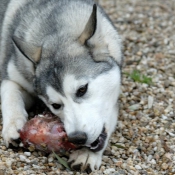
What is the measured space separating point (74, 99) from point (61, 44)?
1.86 feet

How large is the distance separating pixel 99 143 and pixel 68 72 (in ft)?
2.09

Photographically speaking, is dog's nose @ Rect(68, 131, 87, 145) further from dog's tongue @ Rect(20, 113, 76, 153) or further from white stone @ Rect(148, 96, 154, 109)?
white stone @ Rect(148, 96, 154, 109)

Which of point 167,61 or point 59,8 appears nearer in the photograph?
point 59,8

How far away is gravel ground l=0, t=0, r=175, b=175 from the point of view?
406 centimetres

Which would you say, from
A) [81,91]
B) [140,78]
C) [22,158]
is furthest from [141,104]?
[22,158]

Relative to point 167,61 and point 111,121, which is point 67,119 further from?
point 167,61

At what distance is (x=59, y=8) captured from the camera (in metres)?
4.73

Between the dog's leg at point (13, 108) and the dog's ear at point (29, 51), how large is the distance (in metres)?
0.50

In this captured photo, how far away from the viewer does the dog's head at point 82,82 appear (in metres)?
3.85

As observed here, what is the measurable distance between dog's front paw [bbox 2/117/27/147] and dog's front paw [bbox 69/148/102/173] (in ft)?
1.71

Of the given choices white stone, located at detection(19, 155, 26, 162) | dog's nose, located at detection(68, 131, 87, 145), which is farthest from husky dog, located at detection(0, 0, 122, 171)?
white stone, located at detection(19, 155, 26, 162)

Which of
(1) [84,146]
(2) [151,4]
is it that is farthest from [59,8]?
(2) [151,4]

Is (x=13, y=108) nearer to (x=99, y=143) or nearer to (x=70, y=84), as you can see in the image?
(x=70, y=84)

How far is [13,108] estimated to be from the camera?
14.6 feet
